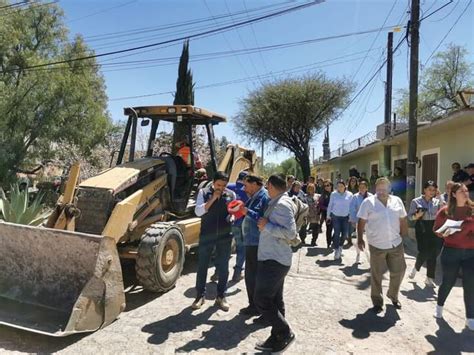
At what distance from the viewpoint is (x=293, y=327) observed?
15.9 feet

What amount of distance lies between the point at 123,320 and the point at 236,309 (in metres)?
1.38

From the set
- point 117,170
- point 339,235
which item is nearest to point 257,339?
point 117,170

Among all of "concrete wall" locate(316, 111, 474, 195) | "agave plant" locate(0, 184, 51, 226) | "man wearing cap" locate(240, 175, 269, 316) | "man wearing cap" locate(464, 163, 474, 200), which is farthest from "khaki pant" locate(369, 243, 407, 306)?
"agave plant" locate(0, 184, 51, 226)

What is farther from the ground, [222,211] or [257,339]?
[222,211]

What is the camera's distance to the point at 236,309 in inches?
212

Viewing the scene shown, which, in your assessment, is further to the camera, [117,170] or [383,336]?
[117,170]

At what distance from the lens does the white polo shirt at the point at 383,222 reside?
5398 mm

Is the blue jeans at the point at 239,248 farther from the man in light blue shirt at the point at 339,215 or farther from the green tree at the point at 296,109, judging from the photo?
the green tree at the point at 296,109

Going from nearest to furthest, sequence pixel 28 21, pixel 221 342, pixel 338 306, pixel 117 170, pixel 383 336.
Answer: pixel 221 342
pixel 383 336
pixel 338 306
pixel 117 170
pixel 28 21

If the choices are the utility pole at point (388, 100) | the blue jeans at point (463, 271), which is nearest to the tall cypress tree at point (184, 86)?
the utility pole at point (388, 100)

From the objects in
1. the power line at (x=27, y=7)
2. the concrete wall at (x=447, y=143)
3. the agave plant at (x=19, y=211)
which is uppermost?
the power line at (x=27, y=7)

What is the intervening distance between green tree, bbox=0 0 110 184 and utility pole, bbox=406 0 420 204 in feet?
39.3

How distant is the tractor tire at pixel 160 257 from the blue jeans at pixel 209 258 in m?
0.56

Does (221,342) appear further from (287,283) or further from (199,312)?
(287,283)
